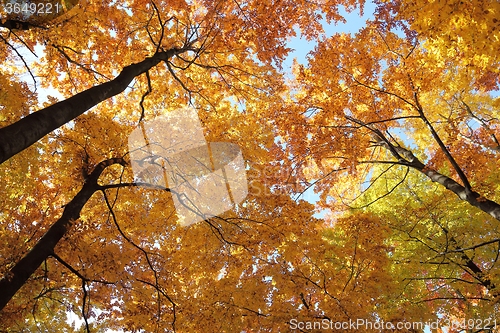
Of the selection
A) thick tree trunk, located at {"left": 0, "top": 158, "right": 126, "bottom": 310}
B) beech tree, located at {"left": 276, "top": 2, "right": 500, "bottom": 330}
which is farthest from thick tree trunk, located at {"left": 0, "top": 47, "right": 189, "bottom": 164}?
beech tree, located at {"left": 276, "top": 2, "right": 500, "bottom": 330}

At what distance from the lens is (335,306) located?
5711mm

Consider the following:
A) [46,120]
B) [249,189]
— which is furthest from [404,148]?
[46,120]

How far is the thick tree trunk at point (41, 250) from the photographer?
3.97 m

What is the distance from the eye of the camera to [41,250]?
4.38 metres

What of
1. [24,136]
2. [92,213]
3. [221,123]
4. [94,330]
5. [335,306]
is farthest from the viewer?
[94,330]

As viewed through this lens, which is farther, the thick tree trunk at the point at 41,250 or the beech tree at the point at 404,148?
the beech tree at the point at 404,148

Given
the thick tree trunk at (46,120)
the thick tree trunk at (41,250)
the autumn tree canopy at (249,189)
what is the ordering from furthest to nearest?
the autumn tree canopy at (249,189), the thick tree trunk at (41,250), the thick tree trunk at (46,120)

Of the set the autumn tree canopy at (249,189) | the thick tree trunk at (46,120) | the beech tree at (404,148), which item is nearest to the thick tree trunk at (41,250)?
the autumn tree canopy at (249,189)

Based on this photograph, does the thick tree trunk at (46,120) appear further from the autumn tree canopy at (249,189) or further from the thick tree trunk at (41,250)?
the thick tree trunk at (41,250)

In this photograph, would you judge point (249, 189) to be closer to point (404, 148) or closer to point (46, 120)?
point (404, 148)

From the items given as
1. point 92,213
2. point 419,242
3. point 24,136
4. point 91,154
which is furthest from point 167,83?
point 419,242

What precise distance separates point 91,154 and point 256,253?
3.70 meters

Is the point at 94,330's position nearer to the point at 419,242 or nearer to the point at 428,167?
the point at 419,242

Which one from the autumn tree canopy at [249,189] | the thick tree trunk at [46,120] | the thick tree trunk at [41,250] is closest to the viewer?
the thick tree trunk at [46,120]
